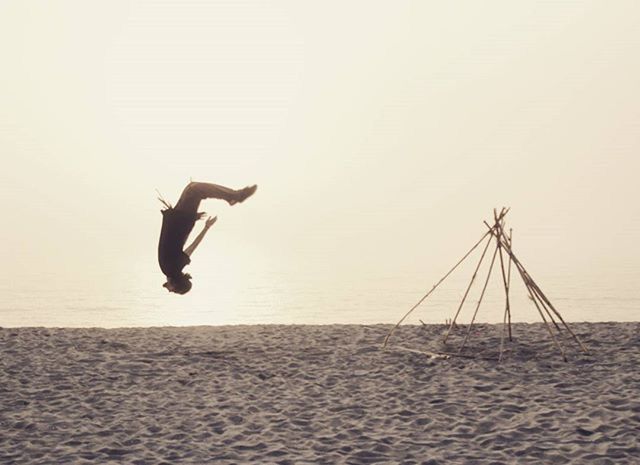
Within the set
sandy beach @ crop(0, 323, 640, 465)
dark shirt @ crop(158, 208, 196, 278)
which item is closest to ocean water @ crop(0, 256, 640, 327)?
sandy beach @ crop(0, 323, 640, 465)

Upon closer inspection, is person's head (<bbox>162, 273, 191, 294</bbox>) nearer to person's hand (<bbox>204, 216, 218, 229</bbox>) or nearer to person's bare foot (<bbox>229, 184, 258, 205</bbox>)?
person's hand (<bbox>204, 216, 218, 229</bbox>)

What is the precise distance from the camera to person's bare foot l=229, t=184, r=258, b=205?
4.95m

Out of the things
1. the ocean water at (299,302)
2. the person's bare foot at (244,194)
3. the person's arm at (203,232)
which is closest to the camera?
the person's bare foot at (244,194)

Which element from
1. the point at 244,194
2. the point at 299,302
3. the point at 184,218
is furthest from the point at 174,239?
A: the point at 299,302

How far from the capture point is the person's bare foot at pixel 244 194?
195 inches

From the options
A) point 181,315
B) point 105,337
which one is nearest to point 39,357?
point 105,337

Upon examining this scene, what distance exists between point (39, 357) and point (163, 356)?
152 cm

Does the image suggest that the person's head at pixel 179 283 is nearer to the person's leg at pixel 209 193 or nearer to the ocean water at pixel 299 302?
the person's leg at pixel 209 193

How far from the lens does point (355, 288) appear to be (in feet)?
273

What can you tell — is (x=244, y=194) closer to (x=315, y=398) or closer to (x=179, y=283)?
(x=179, y=283)

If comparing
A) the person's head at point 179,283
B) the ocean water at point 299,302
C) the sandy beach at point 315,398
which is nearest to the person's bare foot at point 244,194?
the person's head at point 179,283

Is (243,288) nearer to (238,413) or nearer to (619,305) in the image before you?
(619,305)

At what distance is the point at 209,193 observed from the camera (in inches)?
195

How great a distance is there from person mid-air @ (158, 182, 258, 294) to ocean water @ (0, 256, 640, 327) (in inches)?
1553
